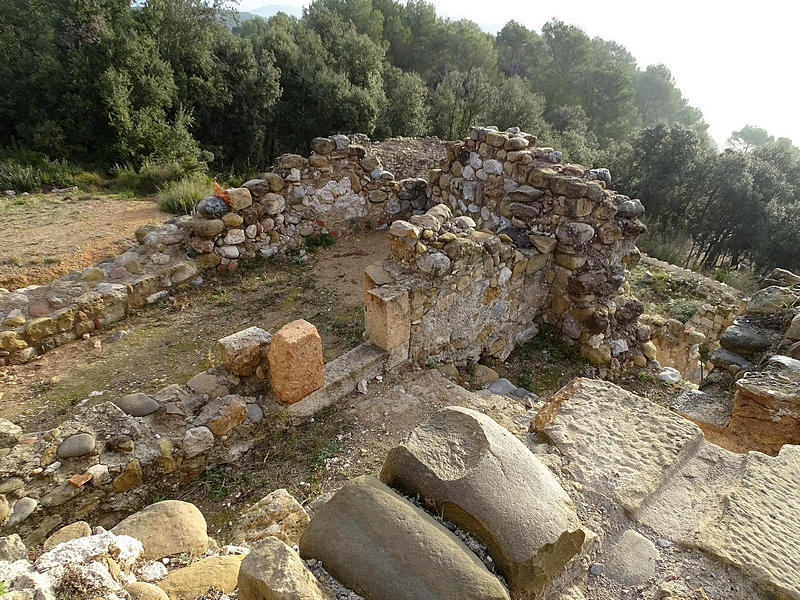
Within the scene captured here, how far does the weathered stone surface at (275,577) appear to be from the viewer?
1531 mm

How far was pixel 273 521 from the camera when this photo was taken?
9.58 ft

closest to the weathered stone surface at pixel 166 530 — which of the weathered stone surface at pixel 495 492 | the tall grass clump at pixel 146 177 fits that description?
the weathered stone surface at pixel 495 492

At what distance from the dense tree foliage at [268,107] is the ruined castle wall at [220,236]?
22.9 ft

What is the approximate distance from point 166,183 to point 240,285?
6.67m

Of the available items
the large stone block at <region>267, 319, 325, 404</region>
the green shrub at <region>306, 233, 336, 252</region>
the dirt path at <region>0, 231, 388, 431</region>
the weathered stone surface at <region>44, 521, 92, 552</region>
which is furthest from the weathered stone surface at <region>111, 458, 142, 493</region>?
the green shrub at <region>306, 233, 336, 252</region>

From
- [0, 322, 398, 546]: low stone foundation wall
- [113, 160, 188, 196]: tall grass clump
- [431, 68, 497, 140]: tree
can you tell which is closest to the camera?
[0, 322, 398, 546]: low stone foundation wall

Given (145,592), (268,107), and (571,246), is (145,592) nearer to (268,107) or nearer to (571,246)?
(571,246)


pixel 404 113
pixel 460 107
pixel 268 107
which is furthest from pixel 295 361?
pixel 460 107

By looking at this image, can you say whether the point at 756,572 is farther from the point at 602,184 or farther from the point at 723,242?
the point at 723,242

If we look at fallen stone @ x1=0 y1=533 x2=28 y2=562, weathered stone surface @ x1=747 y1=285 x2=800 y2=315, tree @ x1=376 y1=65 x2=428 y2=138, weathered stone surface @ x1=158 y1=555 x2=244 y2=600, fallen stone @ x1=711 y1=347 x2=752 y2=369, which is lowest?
fallen stone @ x1=0 y1=533 x2=28 y2=562

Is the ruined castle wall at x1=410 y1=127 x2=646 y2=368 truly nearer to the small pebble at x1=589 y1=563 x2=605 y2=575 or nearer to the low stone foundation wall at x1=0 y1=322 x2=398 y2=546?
the low stone foundation wall at x1=0 y1=322 x2=398 y2=546

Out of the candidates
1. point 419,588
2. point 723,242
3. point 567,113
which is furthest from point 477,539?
point 567,113

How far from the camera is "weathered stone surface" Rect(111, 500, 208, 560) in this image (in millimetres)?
2541

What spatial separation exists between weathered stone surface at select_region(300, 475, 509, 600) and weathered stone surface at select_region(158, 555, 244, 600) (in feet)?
1.23
